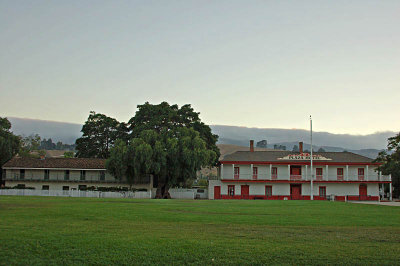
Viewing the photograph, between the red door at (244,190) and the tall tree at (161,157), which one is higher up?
the tall tree at (161,157)

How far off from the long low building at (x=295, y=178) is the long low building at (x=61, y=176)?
1190 centimetres

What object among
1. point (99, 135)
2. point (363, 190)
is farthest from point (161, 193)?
point (363, 190)

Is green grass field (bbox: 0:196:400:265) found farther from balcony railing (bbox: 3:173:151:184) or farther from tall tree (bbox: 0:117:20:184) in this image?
tall tree (bbox: 0:117:20:184)

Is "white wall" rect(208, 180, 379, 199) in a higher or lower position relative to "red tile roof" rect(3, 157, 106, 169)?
lower

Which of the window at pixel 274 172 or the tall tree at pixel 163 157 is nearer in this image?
the tall tree at pixel 163 157

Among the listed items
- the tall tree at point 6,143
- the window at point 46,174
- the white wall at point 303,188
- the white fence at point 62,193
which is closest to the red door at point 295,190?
the white wall at point 303,188

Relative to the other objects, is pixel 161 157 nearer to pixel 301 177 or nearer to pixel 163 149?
pixel 163 149

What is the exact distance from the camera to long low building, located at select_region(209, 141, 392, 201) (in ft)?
206

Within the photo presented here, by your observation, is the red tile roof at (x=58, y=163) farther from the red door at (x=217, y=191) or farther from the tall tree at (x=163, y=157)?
the red door at (x=217, y=191)

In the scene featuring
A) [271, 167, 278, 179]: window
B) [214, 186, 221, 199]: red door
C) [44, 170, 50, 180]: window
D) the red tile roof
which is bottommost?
[214, 186, 221, 199]: red door

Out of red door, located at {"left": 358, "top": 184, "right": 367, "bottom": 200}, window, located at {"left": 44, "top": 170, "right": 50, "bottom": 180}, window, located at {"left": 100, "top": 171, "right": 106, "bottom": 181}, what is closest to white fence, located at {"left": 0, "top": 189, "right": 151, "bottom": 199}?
window, located at {"left": 100, "top": 171, "right": 106, "bottom": 181}

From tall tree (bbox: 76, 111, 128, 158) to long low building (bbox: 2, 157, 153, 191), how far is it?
1165 cm

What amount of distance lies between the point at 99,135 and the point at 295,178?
3561 centimetres

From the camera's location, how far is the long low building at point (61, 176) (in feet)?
210
